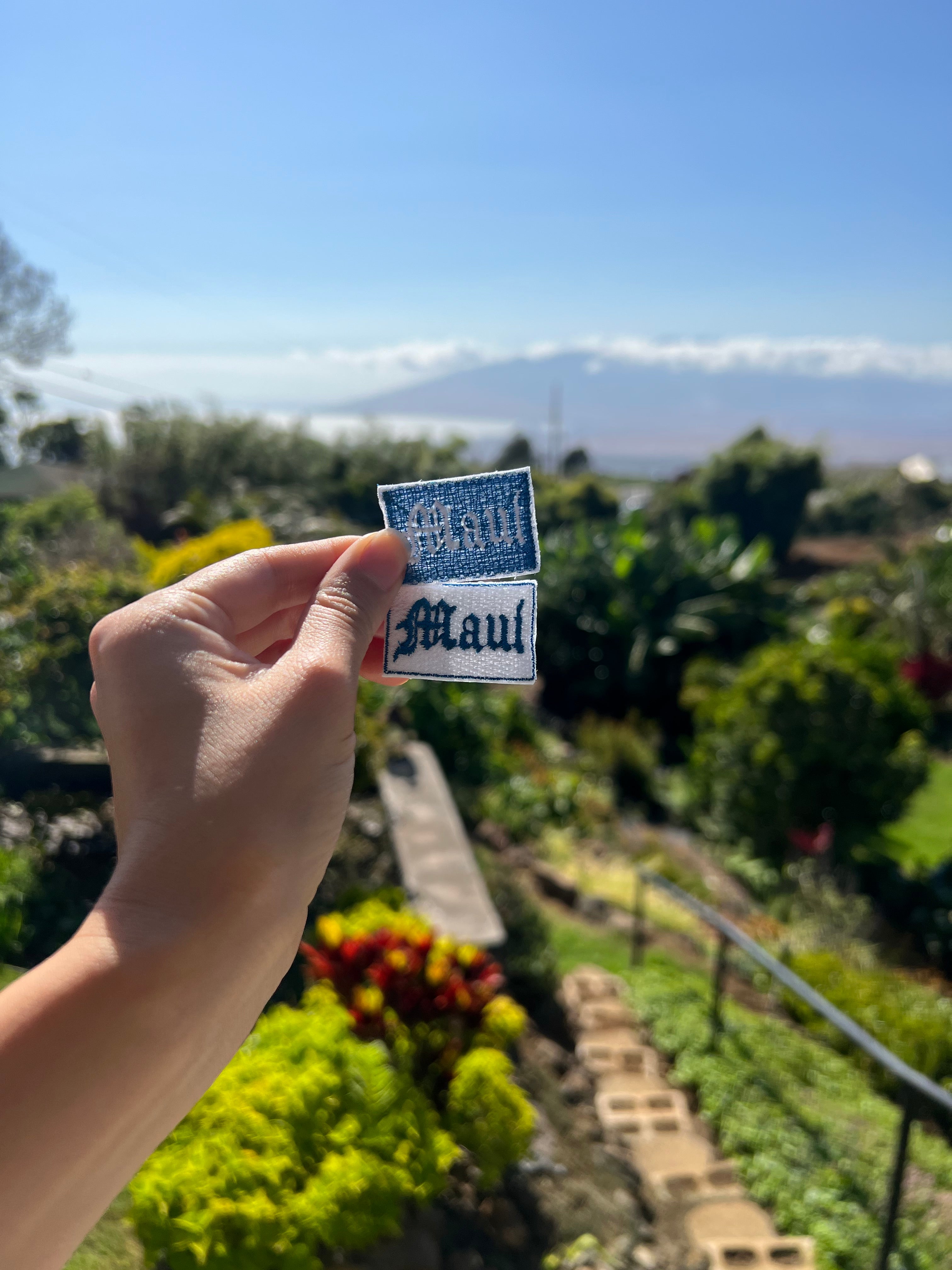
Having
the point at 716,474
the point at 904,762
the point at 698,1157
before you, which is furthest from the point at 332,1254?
the point at 716,474

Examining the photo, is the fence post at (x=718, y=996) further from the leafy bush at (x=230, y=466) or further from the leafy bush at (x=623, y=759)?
the leafy bush at (x=230, y=466)

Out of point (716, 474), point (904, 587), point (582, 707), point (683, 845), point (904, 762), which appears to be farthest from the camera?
point (716, 474)

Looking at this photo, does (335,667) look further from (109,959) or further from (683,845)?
(683,845)

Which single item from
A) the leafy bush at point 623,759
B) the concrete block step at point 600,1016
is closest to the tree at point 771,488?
the leafy bush at point 623,759

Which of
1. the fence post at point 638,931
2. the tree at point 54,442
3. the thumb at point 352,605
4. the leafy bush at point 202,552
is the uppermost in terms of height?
the tree at point 54,442

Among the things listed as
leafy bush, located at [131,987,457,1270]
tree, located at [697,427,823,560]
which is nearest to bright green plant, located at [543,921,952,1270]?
leafy bush, located at [131,987,457,1270]

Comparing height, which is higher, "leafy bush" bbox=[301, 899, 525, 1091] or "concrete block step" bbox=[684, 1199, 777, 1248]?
"leafy bush" bbox=[301, 899, 525, 1091]

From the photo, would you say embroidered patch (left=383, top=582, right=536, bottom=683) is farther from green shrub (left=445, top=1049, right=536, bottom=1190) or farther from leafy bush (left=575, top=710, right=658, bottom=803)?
leafy bush (left=575, top=710, right=658, bottom=803)
